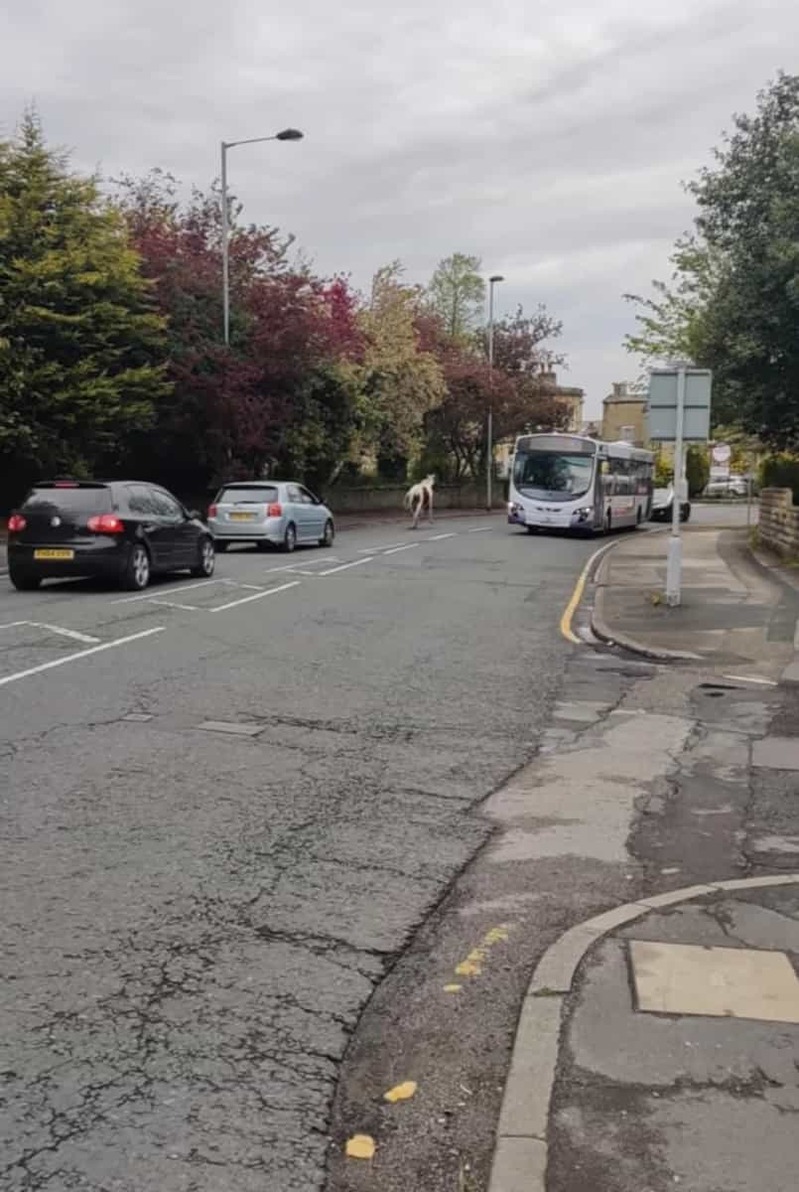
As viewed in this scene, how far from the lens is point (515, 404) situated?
5594 cm

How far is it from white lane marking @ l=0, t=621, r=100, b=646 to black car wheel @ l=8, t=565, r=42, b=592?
3.45m

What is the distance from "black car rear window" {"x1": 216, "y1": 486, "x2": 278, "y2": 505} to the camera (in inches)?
963

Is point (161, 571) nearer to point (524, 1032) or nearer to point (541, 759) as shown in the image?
point (541, 759)

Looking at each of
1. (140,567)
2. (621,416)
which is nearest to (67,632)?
(140,567)

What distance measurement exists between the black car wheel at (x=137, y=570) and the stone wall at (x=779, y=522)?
1272 centimetres

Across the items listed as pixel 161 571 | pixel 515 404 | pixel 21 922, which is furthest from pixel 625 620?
pixel 515 404

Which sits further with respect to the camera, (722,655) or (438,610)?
(438,610)

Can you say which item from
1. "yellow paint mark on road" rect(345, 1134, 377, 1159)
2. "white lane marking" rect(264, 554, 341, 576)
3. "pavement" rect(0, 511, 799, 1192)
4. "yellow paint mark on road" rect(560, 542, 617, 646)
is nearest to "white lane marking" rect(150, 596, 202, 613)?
"pavement" rect(0, 511, 799, 1192)

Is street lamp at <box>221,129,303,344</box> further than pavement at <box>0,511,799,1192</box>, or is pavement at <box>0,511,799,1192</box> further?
street lamp at <box>221,129,303,344</box>

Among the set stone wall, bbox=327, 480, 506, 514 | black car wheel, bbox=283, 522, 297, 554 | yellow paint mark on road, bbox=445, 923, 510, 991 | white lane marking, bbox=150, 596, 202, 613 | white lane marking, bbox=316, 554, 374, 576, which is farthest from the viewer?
stone wall, bbox=327, 480, 506, 514

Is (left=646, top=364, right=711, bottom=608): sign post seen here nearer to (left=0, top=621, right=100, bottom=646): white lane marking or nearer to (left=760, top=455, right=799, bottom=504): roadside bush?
(left=0, top=621, right=100, bottom=646): white lane marking

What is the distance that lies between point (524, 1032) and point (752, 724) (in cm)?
564

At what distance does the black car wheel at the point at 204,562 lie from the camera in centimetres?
1836

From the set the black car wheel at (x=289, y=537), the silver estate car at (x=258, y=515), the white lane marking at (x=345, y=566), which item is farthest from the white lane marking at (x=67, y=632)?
the black car wheel at (x=289, y=537)
